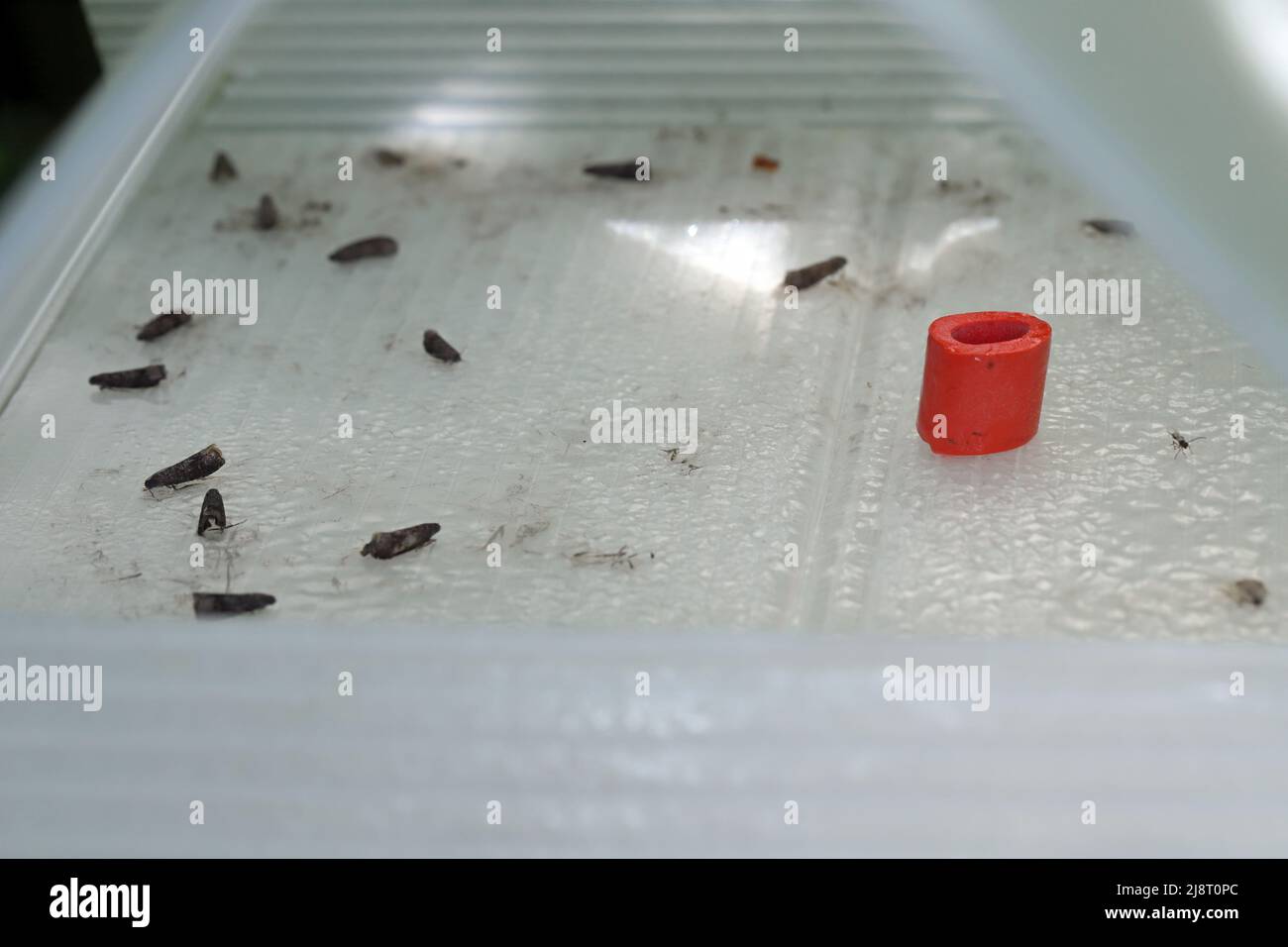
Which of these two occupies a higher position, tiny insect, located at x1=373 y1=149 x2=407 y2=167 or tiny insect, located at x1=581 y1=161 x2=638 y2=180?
tiny insect, located at x1=373 y1=149 x2=407 y2=167

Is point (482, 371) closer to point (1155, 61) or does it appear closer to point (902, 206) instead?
point (902, 206)

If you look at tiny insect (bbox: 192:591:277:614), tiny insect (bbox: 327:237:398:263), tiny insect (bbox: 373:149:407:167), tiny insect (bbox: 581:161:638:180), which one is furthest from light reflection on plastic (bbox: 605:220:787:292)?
tiny insect (bbox: 192:591:277:614)

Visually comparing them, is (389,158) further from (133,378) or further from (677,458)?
(677,458)

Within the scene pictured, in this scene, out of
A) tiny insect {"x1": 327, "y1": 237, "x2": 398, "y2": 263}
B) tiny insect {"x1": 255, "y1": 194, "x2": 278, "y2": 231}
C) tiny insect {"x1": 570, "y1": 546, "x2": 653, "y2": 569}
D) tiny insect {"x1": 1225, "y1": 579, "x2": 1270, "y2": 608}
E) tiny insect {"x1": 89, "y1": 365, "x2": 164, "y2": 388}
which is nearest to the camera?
tiny insect {"x1": 1225, "y1": 579, "x2": 1270, "y2": 608}

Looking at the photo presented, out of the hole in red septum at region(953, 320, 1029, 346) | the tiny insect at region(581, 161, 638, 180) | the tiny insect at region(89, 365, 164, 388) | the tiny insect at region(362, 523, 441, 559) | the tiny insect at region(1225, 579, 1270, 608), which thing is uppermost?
the tiny insect at region(581, 161, 638, 180)

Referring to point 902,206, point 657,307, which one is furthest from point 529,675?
point 902,206

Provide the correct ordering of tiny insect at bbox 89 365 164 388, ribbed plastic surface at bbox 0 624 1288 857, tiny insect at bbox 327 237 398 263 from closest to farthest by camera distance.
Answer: ribbed plastic surface at bbox 0 624 1288 857
tiny insect at bbox 89 365 164 388
tiny insect at bbox 327 237 398 263

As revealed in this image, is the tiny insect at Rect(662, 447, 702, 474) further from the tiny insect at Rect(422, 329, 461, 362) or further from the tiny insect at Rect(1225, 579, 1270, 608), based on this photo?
the tiny insect at Rect(1225, 579, 1270, 608)
